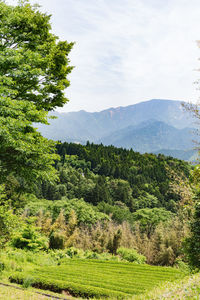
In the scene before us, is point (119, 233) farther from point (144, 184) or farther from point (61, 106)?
point (144, 184)

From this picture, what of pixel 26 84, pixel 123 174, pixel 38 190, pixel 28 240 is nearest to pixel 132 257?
pixel 28 240

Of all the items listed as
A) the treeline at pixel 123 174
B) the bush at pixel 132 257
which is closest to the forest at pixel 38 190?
the bush at pixel 132 257

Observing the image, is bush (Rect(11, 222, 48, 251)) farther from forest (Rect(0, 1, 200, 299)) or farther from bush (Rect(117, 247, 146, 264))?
bush (Rect(117, 247, 146, 264))

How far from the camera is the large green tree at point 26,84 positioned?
711 cm

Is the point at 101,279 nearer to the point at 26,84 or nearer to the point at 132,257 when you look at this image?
the point at 132,257

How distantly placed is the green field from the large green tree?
573 centimetres

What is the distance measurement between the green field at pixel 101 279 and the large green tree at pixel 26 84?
18.8 feet

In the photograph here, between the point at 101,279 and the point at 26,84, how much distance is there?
11.0 metres

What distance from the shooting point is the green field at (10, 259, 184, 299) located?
10.4 meters

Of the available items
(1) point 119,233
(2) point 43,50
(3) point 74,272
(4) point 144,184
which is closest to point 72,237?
(1) point 119,233

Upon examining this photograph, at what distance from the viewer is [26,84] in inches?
335

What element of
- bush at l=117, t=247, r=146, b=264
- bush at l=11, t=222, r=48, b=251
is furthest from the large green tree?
bush at l=117, t=247, r=146, b=264

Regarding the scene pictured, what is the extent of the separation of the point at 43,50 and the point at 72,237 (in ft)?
69.5

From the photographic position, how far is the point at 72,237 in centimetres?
2491
